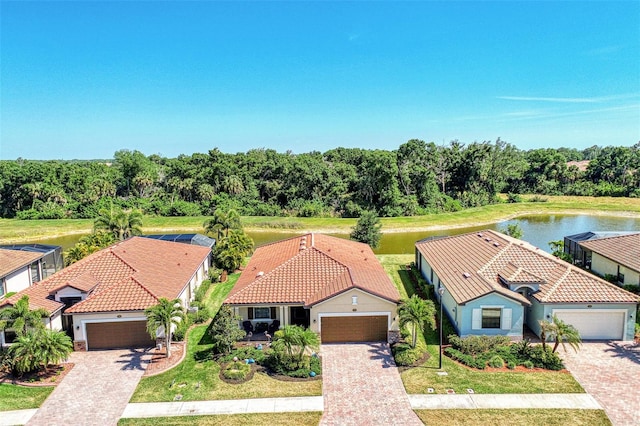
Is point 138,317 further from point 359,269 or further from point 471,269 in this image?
point 471,269

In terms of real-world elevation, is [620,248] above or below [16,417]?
above

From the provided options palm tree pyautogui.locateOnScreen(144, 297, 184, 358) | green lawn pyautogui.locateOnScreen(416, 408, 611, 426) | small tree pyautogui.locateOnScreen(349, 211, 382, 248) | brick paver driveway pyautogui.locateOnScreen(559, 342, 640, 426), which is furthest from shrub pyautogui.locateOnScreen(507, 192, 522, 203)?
palm tree pyautogui.locateOnScreen(144, 297, 184, 358)

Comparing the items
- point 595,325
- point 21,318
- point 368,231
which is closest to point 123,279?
point 21,318

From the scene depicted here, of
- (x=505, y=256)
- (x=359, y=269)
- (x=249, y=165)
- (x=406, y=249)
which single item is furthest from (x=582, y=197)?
(x=359, y=269)

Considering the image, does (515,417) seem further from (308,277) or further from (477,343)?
(308,277)

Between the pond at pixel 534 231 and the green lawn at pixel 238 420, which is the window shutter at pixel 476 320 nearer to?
the green lawn at pixel 238 420
